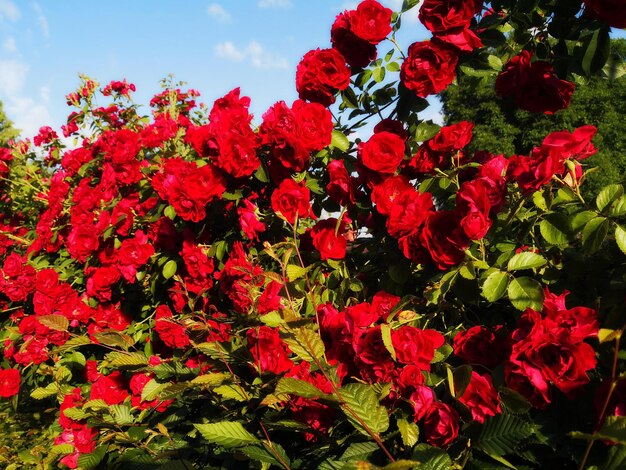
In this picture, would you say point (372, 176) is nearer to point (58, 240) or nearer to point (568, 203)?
point (568, 203)

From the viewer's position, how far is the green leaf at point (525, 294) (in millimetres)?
1275

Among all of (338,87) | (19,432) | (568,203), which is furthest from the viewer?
(19,432)

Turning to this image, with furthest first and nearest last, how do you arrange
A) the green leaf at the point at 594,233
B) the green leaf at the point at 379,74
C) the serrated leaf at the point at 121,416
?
the green leaf at the point at 379,74, the serrated leaf at the point at 121,416, the green leaf at the point at 594,233

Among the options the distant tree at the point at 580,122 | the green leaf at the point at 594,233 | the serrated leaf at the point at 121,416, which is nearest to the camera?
the green leaf at the point at 594,233

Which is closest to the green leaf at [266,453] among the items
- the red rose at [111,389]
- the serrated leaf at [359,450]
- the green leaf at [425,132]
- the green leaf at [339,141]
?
the serrated leaf at [359,450]

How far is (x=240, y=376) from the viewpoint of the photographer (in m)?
1.58

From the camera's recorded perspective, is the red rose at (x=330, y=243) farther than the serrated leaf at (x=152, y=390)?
Yes

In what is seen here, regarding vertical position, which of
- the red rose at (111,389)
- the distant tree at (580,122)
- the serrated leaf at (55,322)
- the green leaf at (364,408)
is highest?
the distant tree at (580,122)

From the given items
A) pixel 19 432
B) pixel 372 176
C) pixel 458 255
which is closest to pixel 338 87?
pixel 372 176

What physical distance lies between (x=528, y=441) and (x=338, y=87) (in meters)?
1.35

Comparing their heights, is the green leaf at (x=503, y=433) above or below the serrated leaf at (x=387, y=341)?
below

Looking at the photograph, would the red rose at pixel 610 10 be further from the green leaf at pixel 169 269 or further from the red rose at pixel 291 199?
the green leaf at pixel 169 269

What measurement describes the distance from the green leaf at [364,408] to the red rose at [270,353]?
1.40 ft

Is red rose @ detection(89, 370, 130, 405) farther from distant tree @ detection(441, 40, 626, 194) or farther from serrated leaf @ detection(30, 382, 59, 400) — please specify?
distant tree @ detection(441, 40, 626, 194)
